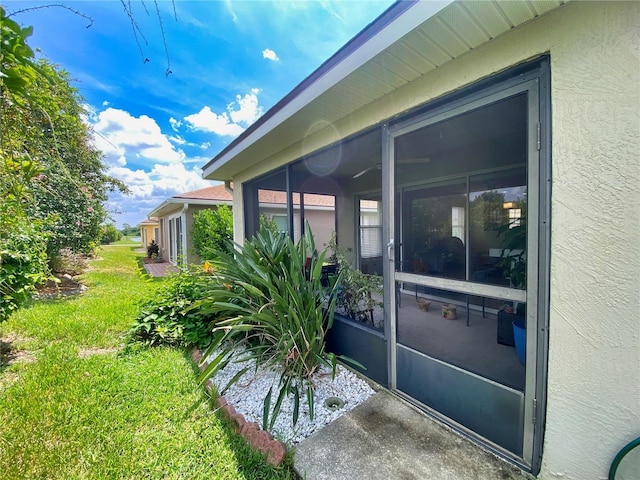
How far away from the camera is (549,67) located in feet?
5.10

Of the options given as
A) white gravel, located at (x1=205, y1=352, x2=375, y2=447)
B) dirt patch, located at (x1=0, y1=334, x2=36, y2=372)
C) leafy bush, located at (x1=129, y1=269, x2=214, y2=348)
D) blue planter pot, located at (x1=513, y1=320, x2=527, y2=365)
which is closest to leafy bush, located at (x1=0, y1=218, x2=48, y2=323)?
dirt patch, located at (x1=0, y1=334, x2=36, y2=372)

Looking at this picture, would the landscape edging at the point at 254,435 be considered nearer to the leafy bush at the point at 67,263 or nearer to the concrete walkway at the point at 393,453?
the concrete walkway at the point at 393,453

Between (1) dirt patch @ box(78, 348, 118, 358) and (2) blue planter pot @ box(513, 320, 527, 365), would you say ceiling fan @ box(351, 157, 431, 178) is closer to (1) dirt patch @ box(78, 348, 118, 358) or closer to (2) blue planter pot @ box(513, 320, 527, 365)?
(2) blue planter pot @ box(513, 320, 527, 365)

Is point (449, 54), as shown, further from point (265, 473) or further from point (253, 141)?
point (265, 473)

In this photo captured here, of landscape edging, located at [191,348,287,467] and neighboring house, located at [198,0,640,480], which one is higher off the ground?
neighboring house, located at [198,0,640,480]

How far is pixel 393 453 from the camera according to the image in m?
1.83

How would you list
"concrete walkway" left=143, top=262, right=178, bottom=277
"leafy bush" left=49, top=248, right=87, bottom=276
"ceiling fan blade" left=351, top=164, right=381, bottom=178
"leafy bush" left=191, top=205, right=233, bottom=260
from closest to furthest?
"ceiling fan blade" left=351, top=164, right=381, bottom=178
"leafy bush" left=49, top=248, right=87, bottom=276
"leafy bush" left=191, top=205, right=233, bottom=260
"concrete walkway" left=143, top=262, right=178, bottom=277

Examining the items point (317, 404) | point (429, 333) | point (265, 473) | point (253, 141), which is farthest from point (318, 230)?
point (265, 473)

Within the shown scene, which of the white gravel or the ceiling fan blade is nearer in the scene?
the white gravel

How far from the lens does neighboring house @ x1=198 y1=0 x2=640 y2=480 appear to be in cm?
135

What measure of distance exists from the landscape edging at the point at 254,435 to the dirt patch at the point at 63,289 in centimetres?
680

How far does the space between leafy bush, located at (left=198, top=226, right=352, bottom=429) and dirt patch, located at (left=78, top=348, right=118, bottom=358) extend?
197 centimetres

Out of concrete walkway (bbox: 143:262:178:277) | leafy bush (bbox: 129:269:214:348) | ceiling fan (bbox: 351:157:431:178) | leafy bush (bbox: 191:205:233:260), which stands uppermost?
ceiling fan (bbox: 351:157:431:178)

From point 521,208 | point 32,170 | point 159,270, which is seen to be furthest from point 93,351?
point 159,270
